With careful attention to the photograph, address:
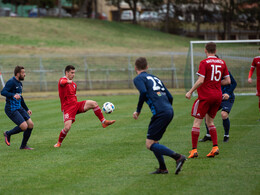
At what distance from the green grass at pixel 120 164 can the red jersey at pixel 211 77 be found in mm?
1171

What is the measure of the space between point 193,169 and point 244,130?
4874 mm

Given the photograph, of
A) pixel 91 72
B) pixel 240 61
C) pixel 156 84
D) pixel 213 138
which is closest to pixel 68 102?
pixel 213 138

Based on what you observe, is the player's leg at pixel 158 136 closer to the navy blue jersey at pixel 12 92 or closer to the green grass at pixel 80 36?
the navy blue jersey at pixel 12 92

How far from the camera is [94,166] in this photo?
8320mm

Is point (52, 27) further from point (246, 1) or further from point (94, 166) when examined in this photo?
point (94, 166)

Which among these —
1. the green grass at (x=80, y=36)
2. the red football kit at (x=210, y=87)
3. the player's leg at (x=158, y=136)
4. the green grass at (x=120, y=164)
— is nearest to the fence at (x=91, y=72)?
the green grass at (x=80, y=36)

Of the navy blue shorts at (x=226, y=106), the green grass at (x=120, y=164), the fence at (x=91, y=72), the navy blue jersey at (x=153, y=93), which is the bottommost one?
the fence at (x=91, y=72)

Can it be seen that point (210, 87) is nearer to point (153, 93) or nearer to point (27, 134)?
point (153, 93)

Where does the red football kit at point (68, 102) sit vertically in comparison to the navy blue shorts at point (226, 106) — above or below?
above

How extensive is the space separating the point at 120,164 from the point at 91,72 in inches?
1085

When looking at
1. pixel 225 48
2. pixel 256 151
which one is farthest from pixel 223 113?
pixel 225 48

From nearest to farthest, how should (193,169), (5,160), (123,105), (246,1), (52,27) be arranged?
(193,169) → (5,160) → (123,105) → (52,27) → (246,1)

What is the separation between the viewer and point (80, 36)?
55281 mm

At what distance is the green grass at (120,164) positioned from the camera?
683 centimetres
